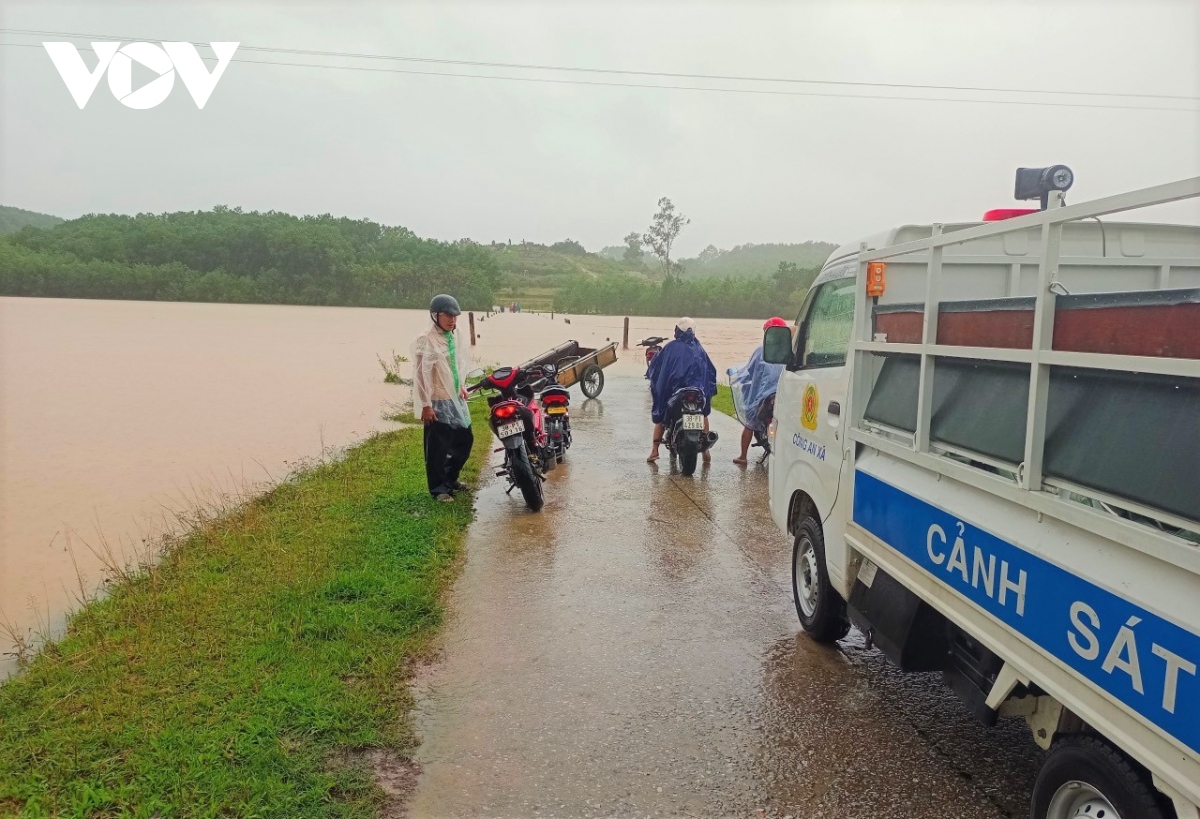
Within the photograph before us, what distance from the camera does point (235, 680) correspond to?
3533 mm

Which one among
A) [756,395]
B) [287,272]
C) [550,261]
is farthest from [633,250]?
[756,395]

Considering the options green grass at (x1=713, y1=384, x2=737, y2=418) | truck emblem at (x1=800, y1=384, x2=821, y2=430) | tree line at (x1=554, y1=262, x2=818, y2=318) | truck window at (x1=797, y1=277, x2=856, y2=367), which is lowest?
green grass at (x1=713, y1=384, x2=737, y2=418)

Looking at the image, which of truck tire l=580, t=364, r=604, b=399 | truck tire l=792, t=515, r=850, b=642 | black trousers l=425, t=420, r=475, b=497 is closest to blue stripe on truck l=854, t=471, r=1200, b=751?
truck tire l=792, t=515, r=850, b=642

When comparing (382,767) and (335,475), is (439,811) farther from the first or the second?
(335,475)

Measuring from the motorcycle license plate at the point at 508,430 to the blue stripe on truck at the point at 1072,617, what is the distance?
428 cm

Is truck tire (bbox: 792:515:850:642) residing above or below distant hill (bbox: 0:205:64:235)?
below

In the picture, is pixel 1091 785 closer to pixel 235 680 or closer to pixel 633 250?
pixel 235 680

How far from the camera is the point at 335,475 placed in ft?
27.3

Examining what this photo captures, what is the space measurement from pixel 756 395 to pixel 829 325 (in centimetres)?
443

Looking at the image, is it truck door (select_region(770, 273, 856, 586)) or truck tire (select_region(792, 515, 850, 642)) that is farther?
truck tire (select_region(792, 515, 850, 642))

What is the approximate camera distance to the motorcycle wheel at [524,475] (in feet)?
22.5

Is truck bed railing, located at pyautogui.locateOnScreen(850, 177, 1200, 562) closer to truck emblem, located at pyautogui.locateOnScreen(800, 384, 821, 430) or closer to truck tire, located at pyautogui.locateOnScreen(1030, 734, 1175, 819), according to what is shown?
truck tire, located at pyautogui.locateOnScreen(1030, 734, 1175, 819)

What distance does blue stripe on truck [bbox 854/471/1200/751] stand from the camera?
5.44ft

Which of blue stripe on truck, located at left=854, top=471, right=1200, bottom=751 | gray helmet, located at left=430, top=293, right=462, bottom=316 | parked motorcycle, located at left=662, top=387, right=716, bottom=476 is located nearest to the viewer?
blue stripe on truck, located at left=854, top=471, right=1200, bottom=751
